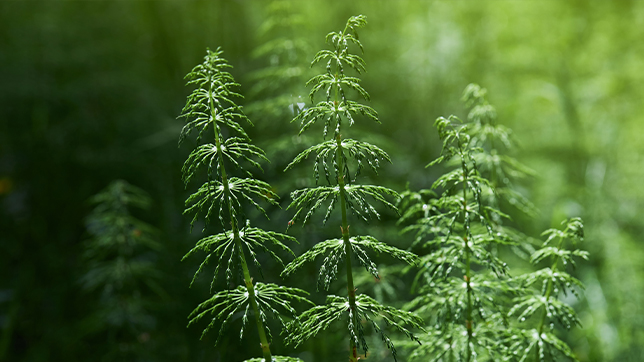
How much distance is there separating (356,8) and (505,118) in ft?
7.51

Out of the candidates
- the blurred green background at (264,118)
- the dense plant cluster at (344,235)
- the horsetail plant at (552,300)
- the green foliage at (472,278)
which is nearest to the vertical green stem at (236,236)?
the dense plant cluster at (344,235)

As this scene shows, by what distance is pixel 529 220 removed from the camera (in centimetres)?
423

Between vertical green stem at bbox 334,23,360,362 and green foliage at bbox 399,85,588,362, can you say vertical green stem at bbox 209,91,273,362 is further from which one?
green foliage at bbox 399,85,588,362

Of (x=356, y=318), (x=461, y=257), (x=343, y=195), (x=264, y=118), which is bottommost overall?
(x=356, y=318)

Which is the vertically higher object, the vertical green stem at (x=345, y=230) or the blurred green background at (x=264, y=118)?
the blurred green background at (x=264, y=118)

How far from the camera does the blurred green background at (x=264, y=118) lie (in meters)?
2.39

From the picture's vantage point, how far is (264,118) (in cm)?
217

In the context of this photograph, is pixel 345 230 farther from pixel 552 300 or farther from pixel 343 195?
pixel 552 300

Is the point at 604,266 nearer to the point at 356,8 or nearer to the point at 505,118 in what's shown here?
the point at 505,118

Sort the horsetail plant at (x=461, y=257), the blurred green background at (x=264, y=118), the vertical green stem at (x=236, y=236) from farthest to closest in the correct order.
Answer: the blurred green background at (x=264, y=118), the horsetail plant at (x=461, y=257), the vertical green stem at (x=236, y=236)

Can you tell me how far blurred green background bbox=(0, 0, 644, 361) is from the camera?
239 centimetres

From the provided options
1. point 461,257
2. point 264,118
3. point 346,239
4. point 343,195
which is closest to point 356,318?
point 346,239

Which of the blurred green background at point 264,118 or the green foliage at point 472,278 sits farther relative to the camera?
the blurred green background at point 264,118

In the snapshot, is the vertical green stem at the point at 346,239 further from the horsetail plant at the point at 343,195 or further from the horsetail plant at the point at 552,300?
the horsetail plant at the point at 552,300
